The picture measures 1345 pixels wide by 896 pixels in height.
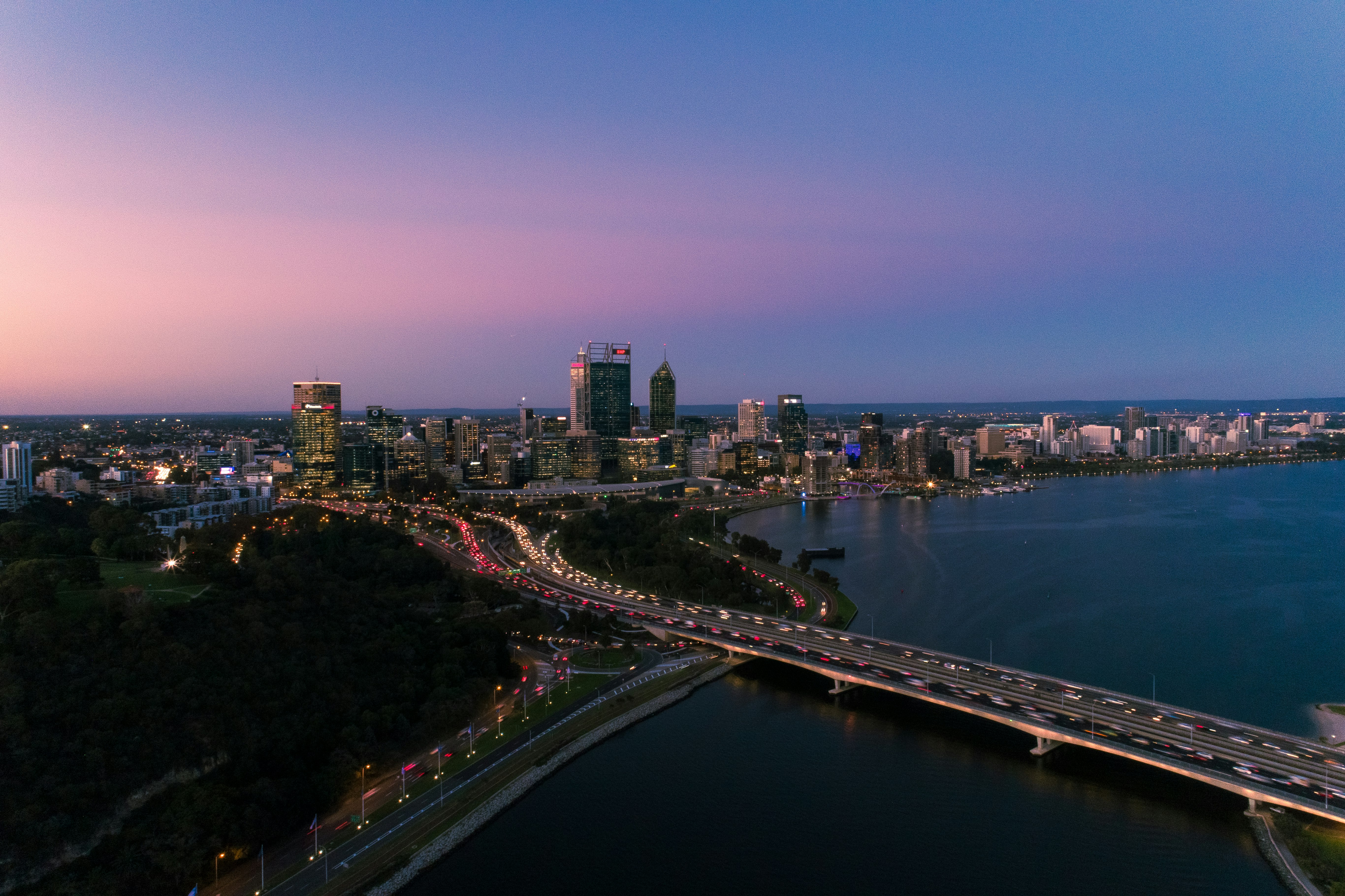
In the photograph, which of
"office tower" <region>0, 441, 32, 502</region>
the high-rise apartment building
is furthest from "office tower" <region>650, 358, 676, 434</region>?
"office tower" <region>0, 441, 32, 502</region>

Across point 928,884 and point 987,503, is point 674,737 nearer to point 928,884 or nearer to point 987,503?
→ point 928,884

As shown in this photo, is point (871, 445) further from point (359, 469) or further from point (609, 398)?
point (359, 469)

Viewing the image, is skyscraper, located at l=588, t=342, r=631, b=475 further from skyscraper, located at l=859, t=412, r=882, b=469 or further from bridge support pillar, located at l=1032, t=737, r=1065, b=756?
bridge support pillar, located at l=1032, t=737, r=1065, b=756

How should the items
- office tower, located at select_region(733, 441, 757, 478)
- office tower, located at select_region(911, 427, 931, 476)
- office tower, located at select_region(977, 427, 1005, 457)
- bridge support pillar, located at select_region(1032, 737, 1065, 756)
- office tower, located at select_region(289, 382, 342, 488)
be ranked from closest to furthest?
bridge support pillar, located at select_region(1032, 737, 1065, 756) → office tower, located at select_region(289, 382, 342, 488) → office tower, located at select_region(911, 427, 931, 476) → office tower, located at select_region(733, 441, 757, 478) → office tower, located at select_region(977, 427, 1005, 457)

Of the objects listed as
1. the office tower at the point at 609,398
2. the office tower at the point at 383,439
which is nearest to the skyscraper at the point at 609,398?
the office tower at the point at 609,398

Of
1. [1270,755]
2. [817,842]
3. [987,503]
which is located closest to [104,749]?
[817,842]

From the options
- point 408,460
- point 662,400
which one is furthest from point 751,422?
point 408,460
